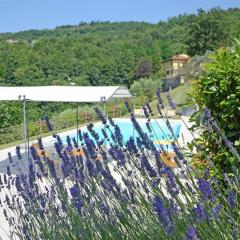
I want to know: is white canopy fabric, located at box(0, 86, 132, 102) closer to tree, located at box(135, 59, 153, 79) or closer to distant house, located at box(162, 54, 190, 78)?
tree, located at box(135, 59, 153, 79)

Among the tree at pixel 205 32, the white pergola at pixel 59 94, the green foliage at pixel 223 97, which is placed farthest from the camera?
the tree at pixel 205 32

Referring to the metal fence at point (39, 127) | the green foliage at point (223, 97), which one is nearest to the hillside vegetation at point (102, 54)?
the metal fence at point (39, 127)

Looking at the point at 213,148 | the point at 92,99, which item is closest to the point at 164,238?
the point at 213,148

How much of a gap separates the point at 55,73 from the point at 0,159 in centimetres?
4868

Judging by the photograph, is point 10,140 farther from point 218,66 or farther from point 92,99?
point 218,66

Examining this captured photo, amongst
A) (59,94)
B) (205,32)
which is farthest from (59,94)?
(205,32)

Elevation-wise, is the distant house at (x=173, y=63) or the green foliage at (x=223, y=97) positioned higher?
the distant house at (x=173, y=63)

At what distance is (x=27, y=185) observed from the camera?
257cm

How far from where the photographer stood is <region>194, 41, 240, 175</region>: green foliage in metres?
2.88

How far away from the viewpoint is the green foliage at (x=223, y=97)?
2.88 metres

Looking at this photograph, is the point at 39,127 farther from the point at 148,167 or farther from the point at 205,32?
the point at 205,32

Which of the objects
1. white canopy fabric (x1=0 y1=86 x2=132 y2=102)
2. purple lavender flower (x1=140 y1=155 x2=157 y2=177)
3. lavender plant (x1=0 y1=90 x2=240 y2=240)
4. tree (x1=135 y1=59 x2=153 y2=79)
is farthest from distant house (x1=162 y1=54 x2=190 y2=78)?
purple lavender flower (x1=140 y1=155 x2=157 y2=177)

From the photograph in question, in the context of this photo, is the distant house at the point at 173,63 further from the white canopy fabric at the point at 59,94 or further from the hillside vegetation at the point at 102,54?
the white canopy fabric at the point at 59,94

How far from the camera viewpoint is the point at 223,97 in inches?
118
